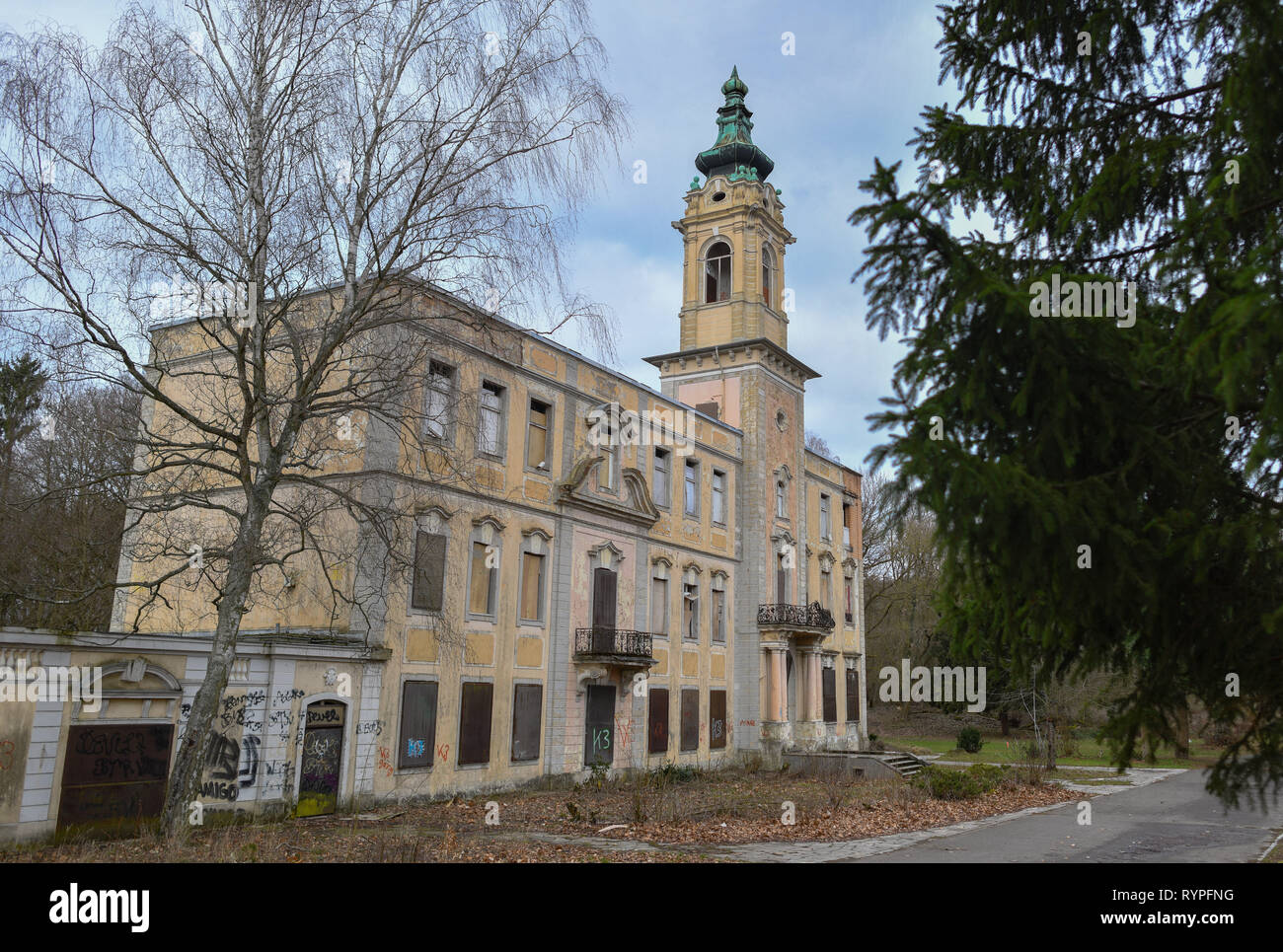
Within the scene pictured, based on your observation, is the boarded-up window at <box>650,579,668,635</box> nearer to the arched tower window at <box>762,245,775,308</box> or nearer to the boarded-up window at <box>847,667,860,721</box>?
the boarded-up window at <box>847,667,860,721</box>

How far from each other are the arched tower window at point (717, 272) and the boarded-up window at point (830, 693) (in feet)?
48.9

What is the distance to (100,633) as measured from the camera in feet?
47.6

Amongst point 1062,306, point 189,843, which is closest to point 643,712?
point 189,843

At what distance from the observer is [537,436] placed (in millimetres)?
25062

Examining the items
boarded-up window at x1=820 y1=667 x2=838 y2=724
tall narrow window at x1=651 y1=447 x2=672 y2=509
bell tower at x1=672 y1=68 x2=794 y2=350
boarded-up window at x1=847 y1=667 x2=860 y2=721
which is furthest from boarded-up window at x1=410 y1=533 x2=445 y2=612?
boarded-up window at x1=847 y1=667 x2=860 y2=721

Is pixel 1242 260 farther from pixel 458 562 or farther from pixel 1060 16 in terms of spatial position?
pixel 458 562

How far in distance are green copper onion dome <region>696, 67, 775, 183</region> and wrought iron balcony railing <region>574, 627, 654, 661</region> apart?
19305 mm

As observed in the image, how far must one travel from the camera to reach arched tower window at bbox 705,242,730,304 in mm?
36156

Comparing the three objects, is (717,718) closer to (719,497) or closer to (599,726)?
(599,726)

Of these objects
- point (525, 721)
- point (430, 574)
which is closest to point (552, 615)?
point (525, 721)

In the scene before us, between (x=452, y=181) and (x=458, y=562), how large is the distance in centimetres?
992

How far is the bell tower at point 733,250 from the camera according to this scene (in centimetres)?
3519

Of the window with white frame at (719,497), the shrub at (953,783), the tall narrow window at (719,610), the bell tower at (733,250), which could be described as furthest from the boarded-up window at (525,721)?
the bell tower at (733,250)

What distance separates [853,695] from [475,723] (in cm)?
2161
